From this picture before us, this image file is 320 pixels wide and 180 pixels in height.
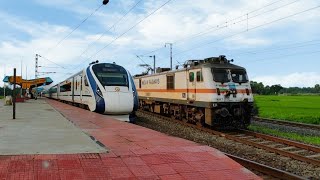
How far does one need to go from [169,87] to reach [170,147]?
14460 millimetres

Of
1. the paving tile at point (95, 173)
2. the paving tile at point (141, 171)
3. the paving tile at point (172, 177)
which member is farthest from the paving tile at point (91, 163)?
the paving tile at point (172, 177)

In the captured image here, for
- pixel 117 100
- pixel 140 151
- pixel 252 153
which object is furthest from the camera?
pixel 117 100

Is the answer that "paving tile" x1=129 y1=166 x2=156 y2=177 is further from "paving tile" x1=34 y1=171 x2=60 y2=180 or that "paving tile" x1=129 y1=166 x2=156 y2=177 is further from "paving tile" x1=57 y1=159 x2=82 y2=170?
"paving tile" x1=34 y1=171 x2=60 y2=180

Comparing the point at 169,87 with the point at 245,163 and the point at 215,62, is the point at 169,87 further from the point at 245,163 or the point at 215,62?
the point at 245,163

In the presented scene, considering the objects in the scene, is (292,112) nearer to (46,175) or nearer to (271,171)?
(271,171)

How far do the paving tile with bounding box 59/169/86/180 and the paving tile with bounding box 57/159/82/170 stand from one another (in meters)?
0.12

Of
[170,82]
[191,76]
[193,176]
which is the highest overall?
[191,76]

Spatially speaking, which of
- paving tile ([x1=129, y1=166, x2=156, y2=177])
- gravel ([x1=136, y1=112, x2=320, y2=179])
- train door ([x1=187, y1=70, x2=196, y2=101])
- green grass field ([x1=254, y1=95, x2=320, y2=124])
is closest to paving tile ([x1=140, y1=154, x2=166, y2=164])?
paving tile ([x1=129, y1=166, x2=156, y2=177])

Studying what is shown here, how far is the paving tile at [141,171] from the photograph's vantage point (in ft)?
20.4

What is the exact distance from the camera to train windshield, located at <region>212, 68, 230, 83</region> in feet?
56.1

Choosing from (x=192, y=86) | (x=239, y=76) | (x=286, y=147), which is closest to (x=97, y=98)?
(x=192, y=86)

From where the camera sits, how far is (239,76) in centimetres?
1781

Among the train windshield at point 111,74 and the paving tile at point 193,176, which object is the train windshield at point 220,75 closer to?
the train windshield at point 111,74

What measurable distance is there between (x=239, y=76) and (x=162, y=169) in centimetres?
1212
